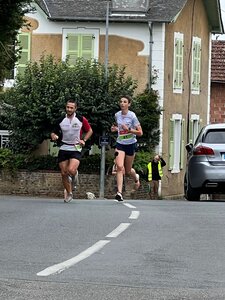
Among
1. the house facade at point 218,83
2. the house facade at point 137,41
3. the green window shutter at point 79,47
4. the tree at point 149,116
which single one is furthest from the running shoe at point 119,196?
the house facade at point 218,83

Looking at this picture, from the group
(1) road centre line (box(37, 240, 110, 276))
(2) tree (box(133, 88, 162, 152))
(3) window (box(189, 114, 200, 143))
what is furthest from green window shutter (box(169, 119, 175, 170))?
(1) road centre line (box(37, 240, 110, 276))

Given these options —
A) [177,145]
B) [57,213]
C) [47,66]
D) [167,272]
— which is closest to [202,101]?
[177,145]

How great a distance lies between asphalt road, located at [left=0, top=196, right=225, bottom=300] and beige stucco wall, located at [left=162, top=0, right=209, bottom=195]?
23.6m

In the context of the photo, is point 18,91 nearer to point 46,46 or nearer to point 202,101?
point 46,46

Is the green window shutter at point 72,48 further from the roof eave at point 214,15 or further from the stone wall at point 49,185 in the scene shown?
the roof eave at point 214,15

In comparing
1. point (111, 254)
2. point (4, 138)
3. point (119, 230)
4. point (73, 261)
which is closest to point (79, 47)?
point (4, 138)

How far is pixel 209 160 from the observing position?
20.7 m

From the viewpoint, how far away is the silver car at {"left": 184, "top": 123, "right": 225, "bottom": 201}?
20.6 meters

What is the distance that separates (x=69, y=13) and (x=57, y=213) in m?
24.1

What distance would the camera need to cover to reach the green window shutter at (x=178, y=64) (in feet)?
132

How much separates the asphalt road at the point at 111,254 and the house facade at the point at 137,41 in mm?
22710

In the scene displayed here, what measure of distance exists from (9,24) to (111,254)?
26.0 feet

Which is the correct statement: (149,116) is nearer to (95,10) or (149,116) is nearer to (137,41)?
(137,41)

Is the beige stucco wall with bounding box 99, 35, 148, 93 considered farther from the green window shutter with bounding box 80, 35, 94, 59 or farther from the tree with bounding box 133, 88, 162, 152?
the tree with bounding box 133, 88, 162, 152
